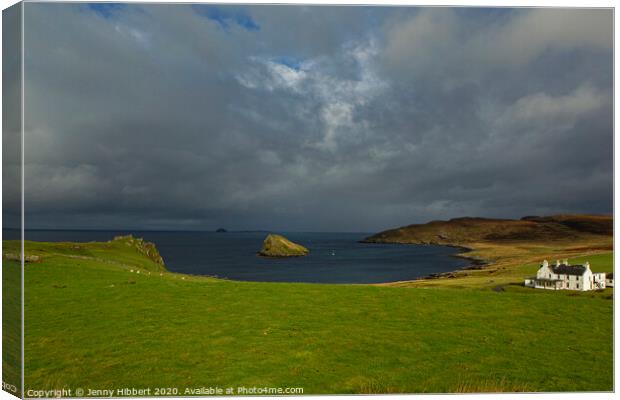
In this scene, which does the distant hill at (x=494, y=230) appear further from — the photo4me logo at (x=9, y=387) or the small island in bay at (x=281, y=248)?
the photo4me logo at (x=9, y=387)

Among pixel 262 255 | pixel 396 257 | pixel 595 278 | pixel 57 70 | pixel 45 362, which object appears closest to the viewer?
pixel 45 362

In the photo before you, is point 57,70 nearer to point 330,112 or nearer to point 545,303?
point 330,112

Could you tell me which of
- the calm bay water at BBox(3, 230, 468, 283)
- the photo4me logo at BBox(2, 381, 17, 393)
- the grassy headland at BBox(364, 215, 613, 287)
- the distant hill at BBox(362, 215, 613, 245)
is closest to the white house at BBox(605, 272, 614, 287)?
the grassy headland at BBox(364, 215, 613, 287)

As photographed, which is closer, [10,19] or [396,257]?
[10,19]

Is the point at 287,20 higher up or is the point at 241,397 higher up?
the point at 287,20

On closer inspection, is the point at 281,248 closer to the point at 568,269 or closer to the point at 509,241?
the point at 509,241

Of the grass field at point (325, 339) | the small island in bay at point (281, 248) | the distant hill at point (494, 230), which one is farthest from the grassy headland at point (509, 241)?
the small island in bay at point (281, 248)

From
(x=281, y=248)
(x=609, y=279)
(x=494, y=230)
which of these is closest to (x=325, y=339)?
(x=281, y=248)

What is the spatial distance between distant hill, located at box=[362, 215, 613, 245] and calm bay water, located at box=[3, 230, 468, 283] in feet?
1.43

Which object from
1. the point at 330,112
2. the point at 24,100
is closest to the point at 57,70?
the point at 24,100

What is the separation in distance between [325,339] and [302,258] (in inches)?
282

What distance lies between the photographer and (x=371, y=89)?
1215 cm

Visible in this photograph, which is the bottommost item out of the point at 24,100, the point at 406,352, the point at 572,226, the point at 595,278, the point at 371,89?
the point at 406,352

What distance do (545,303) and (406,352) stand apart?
16.8 ft
